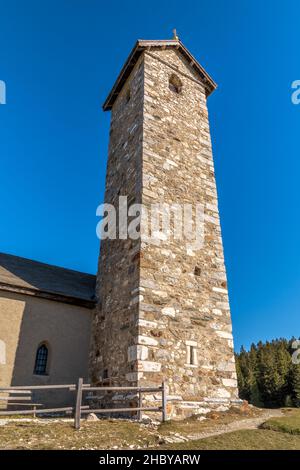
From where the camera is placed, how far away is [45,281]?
13469 millimetres

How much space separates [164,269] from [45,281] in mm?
5229

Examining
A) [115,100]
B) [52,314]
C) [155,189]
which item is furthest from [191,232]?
[115,100]

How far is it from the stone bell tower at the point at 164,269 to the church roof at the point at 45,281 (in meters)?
0.98

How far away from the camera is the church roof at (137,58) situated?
16047mm

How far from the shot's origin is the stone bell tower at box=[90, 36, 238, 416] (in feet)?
32.3

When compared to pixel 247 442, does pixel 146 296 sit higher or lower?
higher

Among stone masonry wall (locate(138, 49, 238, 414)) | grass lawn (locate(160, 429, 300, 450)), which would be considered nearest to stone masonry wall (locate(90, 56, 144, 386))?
stone masonry wall (locate(138, 49, 238, 414))

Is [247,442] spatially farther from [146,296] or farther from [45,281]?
[45,281]

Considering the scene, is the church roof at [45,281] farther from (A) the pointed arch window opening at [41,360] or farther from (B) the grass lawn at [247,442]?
(B) the grass lawn at [247,442]

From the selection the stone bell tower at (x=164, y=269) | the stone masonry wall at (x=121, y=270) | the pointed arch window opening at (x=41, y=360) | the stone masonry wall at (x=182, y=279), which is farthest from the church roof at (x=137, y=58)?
the pointed arch window opening at (x=41, y=360)

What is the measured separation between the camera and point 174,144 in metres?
13.9

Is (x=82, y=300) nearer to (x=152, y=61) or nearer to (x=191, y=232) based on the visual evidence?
(x=191, y=232)

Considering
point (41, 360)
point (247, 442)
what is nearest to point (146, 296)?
point (247, 442)

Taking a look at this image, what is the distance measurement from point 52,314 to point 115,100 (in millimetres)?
11862
